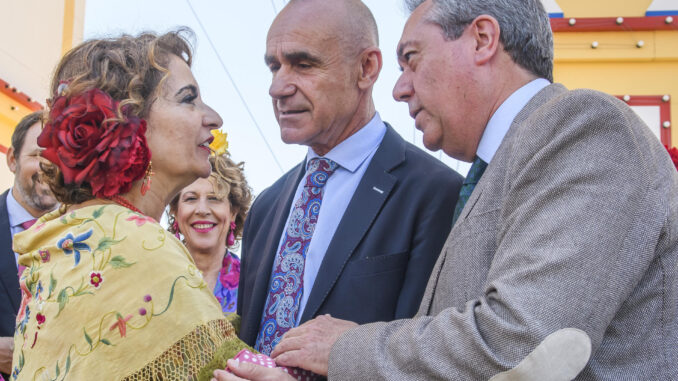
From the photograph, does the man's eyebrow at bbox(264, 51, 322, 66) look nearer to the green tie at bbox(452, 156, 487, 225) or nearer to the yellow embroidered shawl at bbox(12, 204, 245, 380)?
the green tie at bbox(452, 156, 487, 225)

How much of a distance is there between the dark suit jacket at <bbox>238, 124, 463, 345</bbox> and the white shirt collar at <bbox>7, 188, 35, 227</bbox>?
80.7 inches

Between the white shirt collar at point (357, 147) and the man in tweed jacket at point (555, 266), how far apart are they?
933 mm

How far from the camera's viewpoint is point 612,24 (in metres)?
4.68

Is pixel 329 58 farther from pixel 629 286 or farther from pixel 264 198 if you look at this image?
pixel 629 286

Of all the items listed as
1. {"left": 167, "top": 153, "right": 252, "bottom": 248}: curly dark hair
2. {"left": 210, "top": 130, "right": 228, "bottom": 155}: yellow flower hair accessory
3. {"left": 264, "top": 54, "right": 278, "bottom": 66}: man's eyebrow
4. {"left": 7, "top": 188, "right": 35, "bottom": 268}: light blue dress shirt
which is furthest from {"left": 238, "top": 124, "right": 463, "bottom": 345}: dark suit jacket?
{"left": 167, "top": 153, "right": 252, "bottom": 248}: curly dark hair

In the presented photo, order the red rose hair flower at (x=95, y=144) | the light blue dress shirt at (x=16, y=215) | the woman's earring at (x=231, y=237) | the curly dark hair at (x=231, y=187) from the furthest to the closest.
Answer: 1. the woman's earring at (x=231, y=237)
2. the curly dark hair at (x=231, y=187)
3. the light blue dress shirt at (x=16, y=215)
4. the red rose hair flower at (x=95, y=144)

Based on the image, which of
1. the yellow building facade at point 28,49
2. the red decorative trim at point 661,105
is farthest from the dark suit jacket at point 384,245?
the yellow building facade at point 28,49

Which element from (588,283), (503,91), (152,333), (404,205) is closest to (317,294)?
(404,205)

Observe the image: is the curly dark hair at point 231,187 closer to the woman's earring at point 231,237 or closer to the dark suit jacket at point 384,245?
the woman's earring at point 231,237

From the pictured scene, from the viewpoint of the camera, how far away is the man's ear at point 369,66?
3158 millimetres

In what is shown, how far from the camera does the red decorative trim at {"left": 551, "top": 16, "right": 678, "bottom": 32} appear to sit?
4.58 metres

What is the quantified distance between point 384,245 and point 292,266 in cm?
35

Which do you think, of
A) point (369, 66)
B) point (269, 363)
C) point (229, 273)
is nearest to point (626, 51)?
point (369, 66)

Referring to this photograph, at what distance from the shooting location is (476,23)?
2.37 meters
